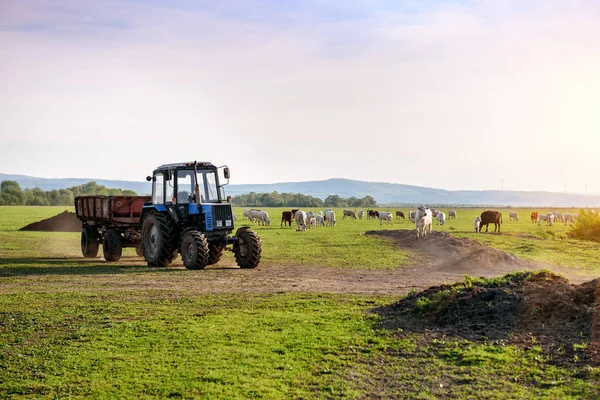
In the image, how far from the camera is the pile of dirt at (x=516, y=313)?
1177 centimetres

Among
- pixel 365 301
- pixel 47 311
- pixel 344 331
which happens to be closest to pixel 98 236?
pixel 47 311

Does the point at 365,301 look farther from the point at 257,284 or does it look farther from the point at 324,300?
the point at 257,284

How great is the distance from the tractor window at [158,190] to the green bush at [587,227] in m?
33.6

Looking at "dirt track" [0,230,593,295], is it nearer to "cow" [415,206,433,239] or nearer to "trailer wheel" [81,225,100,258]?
"trailer wheel" [81,225,100,258]

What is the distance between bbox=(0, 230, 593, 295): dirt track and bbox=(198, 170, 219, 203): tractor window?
2.69 meters

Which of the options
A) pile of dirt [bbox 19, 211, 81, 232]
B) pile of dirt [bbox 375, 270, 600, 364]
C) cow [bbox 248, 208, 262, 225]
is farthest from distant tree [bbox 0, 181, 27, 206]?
pile of dirt [bbox 375, 270, 600, 364]

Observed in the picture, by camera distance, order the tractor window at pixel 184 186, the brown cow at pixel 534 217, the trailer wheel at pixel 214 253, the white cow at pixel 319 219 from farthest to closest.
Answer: the brown cow at pixel 534 217
the white cow at pixel 319 219
the trailer wheel at pixel 214 253
the tractor window at pixel 184 186

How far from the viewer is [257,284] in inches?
807

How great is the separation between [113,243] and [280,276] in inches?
345

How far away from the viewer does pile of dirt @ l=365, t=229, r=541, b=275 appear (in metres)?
25.7

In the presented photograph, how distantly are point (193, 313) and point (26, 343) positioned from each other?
393 cm

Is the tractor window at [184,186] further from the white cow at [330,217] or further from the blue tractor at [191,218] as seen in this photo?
the white cow at [330,217]

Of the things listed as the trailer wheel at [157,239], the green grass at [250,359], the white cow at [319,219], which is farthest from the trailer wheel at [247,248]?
the white cow at [319,219]

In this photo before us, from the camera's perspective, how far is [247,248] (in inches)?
985
